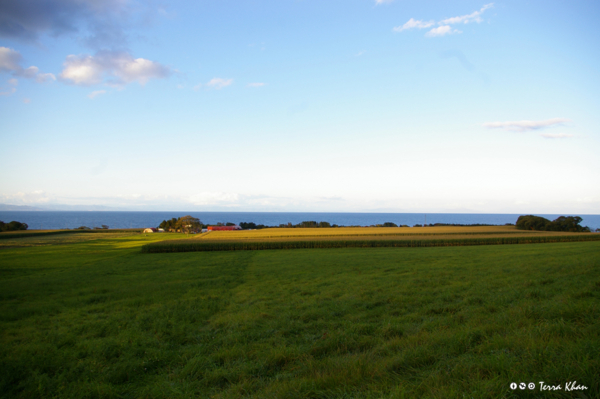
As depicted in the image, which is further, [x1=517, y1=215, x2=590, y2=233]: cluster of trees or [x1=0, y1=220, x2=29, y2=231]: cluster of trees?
[x1=0, y1=220, x2=29, y2=231]: cluster of trees

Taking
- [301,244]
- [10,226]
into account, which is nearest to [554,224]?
[301,244]

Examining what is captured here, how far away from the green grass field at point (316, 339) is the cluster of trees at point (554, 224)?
58.8 m

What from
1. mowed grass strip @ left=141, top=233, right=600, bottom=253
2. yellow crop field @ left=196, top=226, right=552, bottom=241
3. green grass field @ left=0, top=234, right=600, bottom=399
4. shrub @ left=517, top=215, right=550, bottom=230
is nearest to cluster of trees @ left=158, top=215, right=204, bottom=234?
yellow crop field @ left=196, top=226, right=552, bottom=241

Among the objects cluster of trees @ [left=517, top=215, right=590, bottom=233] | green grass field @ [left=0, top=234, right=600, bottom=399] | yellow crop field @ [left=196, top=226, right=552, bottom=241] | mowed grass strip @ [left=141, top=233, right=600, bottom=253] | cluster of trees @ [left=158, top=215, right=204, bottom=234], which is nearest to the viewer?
green grass field @ [left=0, top=234, right=600, bottom=399]

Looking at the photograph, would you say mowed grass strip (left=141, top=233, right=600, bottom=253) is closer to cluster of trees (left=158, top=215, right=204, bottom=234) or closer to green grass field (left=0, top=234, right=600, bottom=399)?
green grass field (left=0, top=234, right=600, bottom=399)

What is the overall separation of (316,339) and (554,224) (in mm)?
69870

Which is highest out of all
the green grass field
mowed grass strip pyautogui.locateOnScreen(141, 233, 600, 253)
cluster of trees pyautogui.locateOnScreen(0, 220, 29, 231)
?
cluster of trees pyautogui.locateOnScreen(0, 220, 29, 231)

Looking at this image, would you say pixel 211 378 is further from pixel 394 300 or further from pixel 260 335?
pixel 394 300

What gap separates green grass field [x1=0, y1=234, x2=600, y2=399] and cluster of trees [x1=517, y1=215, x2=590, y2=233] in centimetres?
5880

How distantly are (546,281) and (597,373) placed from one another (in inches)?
303

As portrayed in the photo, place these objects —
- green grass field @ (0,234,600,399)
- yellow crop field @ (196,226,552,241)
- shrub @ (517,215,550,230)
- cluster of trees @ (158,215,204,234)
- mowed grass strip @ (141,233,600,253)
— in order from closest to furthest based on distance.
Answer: green grass field @ (0,234,600,399)
mowed grass strip @ (141,233,600,253)
yellow crop field @ (196,226,552,241)
shrub @ (517,215,550,230)
cluster of trees @ (158,215,204,234)

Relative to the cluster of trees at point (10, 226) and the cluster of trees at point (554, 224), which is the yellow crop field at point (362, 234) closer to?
the cluster of trees at point (554, 224)

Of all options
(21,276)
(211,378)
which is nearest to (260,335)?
(211,378)

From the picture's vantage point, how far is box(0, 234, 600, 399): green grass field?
396 centimetres
